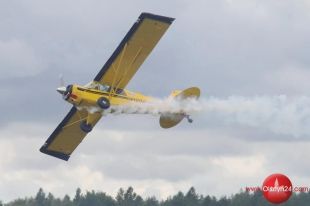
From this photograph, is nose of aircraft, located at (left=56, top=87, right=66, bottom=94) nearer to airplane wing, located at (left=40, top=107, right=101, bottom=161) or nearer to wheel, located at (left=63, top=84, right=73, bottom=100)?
wheel, located at (left=63, top=84, right=73, bottom=100)

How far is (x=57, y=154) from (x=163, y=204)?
19879 mm

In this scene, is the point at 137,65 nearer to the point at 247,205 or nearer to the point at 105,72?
the point at 105,72

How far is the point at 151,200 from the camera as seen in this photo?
79.1m

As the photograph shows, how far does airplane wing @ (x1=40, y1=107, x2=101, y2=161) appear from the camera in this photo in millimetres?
55438

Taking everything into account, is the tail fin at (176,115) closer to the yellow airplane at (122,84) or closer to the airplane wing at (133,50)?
the yellow airplane at (122,84)

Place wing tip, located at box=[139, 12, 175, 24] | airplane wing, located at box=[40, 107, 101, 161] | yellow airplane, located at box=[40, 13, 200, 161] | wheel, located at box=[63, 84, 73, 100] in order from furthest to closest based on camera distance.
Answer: airplane wing, located at box=[40, 107, 101, 161], wheel, located at box=[63, 84, 73, 100], yellow airplane, located at box=[40, 13, 200, 161], wing tip, located at box=[139, 12, 175, 24]

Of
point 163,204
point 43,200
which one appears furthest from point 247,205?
point 43,200

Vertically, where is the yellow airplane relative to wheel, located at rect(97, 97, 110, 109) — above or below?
above

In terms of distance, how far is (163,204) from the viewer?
7631cm

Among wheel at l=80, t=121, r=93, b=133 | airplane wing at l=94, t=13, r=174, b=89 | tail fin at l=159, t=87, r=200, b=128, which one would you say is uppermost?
airplane wing at l=94, t=13, r=174, b=89

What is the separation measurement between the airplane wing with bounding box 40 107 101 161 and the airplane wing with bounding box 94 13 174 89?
4.07m

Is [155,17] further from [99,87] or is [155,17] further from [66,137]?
[66,137]

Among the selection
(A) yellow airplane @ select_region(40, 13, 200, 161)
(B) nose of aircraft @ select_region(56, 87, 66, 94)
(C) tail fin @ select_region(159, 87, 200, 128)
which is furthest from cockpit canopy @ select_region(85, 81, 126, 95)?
(C) tail fin @ select_region(159, 87, 200, 128)

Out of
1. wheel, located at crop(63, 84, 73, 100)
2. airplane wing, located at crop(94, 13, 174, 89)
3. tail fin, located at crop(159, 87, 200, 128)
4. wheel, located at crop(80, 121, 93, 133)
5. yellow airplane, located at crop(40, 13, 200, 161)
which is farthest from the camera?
wheel, located at crop(80, 121, 93, 133)
